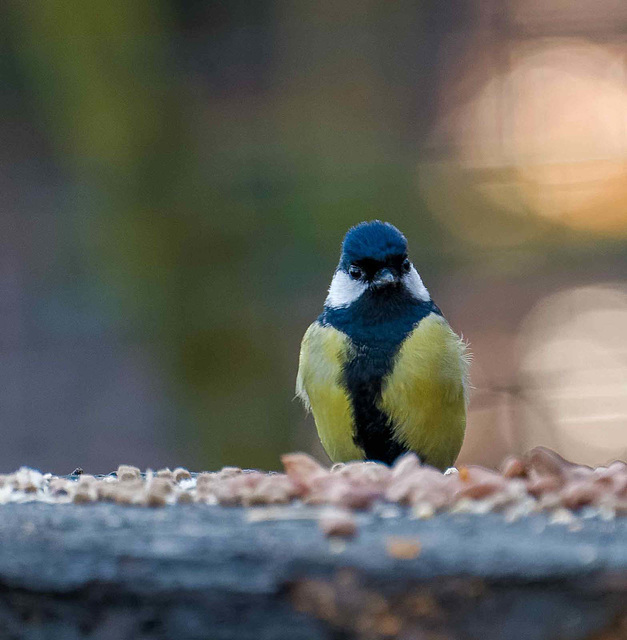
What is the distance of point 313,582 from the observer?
2.68ft

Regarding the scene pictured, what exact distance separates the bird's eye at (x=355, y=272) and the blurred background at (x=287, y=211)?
5.48 feet

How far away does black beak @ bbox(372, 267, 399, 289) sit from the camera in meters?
2.09

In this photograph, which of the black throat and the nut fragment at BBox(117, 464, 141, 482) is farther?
the black throat

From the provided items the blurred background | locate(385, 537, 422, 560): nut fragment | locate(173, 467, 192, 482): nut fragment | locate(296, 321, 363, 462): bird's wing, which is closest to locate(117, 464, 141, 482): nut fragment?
locate(173, 467, 192, 482): nut fragment

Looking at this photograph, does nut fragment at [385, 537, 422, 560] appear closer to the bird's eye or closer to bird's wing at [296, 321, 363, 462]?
bird's wing at [296, 321, 363, 462]

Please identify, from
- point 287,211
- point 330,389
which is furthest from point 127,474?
point 287,211

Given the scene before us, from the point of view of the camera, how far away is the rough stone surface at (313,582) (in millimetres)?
797

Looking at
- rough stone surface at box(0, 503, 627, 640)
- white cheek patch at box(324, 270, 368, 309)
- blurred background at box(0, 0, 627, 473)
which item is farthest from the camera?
blurred background at box(0, 0, 627, 473)

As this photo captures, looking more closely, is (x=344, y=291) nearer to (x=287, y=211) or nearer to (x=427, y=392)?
(x=427, y=392)

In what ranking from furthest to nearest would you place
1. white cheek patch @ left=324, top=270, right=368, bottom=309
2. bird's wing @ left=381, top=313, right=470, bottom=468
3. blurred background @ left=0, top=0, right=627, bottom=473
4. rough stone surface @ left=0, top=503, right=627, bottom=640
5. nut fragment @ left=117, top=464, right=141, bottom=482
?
blurred background @ left=0, top=0, right=627, bottom=473 → white cheek patch @ left=324, top=270, right=368, bottom=309 → bird's wing @ left=381, top=313, right=470, bottom=468 → nut fragment @ left=117, top=464, right=141, bottom=482 → rough stone surface @ left=0, top=503, right=627, bottom=640

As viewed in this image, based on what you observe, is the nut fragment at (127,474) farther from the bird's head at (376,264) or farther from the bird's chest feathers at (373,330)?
the bird's head at (376,264)

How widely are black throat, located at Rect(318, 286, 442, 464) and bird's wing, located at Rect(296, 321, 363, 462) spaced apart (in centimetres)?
2

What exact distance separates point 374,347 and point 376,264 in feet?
0.58

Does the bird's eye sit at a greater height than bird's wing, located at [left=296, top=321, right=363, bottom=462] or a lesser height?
greater
